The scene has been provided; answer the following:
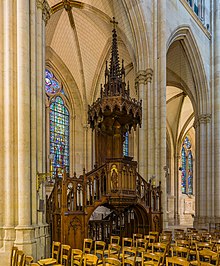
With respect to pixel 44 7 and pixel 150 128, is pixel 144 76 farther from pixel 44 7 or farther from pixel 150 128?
pixel 44 7

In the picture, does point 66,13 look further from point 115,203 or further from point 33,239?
point 33,239

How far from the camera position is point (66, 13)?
62.7ft

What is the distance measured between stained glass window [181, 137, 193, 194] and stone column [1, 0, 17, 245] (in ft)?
92.6

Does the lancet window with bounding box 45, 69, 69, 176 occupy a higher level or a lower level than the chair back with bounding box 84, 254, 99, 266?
higher

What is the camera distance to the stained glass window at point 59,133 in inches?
829

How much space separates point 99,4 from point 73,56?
17.7 feet

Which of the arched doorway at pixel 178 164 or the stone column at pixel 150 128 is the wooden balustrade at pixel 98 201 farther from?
the arched doorway at pixel 178 164

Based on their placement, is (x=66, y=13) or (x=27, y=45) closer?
(x=27, y=45)

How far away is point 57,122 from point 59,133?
2.32 feet

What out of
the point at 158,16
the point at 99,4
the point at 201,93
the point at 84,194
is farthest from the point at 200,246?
the point at 201,93

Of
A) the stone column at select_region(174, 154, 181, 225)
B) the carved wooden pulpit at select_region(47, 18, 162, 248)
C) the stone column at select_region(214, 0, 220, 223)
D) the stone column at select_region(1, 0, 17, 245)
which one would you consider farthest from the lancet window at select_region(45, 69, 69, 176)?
the stone column at select_region(174, 154, 181, 225)

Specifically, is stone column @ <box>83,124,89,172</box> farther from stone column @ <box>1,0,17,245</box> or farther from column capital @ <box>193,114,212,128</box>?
stone column @ <box>1,0,17,245</box>

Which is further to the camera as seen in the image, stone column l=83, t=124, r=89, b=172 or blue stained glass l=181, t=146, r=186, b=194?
blue stained glass l=181, t=146, r=186, b=194

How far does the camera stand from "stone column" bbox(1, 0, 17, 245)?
830 cm
